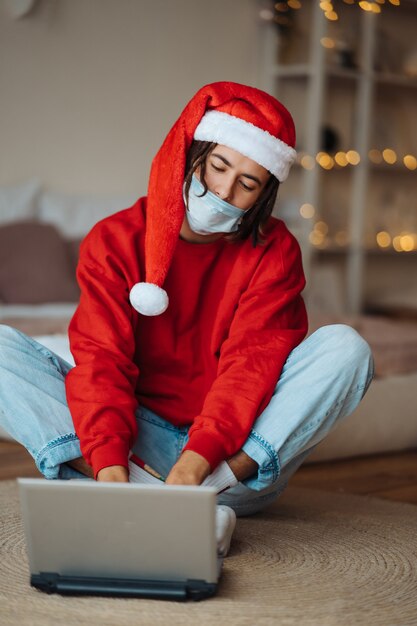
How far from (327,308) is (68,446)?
114 inches

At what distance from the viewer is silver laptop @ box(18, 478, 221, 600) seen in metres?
1.17

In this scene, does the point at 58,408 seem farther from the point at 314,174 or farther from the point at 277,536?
the point at 314,174

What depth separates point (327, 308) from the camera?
→ 4.26m

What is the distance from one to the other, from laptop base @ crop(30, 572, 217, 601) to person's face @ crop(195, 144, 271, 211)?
0.63m

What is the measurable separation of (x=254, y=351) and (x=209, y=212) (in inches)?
9.6

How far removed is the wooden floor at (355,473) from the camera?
85.6 inches

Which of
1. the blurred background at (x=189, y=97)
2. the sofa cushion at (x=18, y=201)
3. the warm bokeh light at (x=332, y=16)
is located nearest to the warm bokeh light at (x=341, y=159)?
the blurred background at (x=189, y=97)

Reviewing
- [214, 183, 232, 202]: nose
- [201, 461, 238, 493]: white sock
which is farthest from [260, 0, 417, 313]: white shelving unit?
[201, 461, 238, 493]: white sock

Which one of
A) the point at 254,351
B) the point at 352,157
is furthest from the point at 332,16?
the point at 254,351

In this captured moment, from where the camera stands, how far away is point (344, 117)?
456 centimetres

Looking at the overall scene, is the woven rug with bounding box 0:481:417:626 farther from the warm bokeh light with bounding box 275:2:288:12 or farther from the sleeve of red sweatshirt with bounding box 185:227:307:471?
the warm bokeh light with bounding box 275:2:288:12

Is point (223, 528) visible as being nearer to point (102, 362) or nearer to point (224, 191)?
point (102, 362)

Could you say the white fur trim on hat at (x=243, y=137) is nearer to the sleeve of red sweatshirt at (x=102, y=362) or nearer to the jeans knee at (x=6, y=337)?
the sleeve of red sweatshirt at (x=102, y=362)

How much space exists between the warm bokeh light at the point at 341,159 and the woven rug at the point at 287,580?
2.72m
